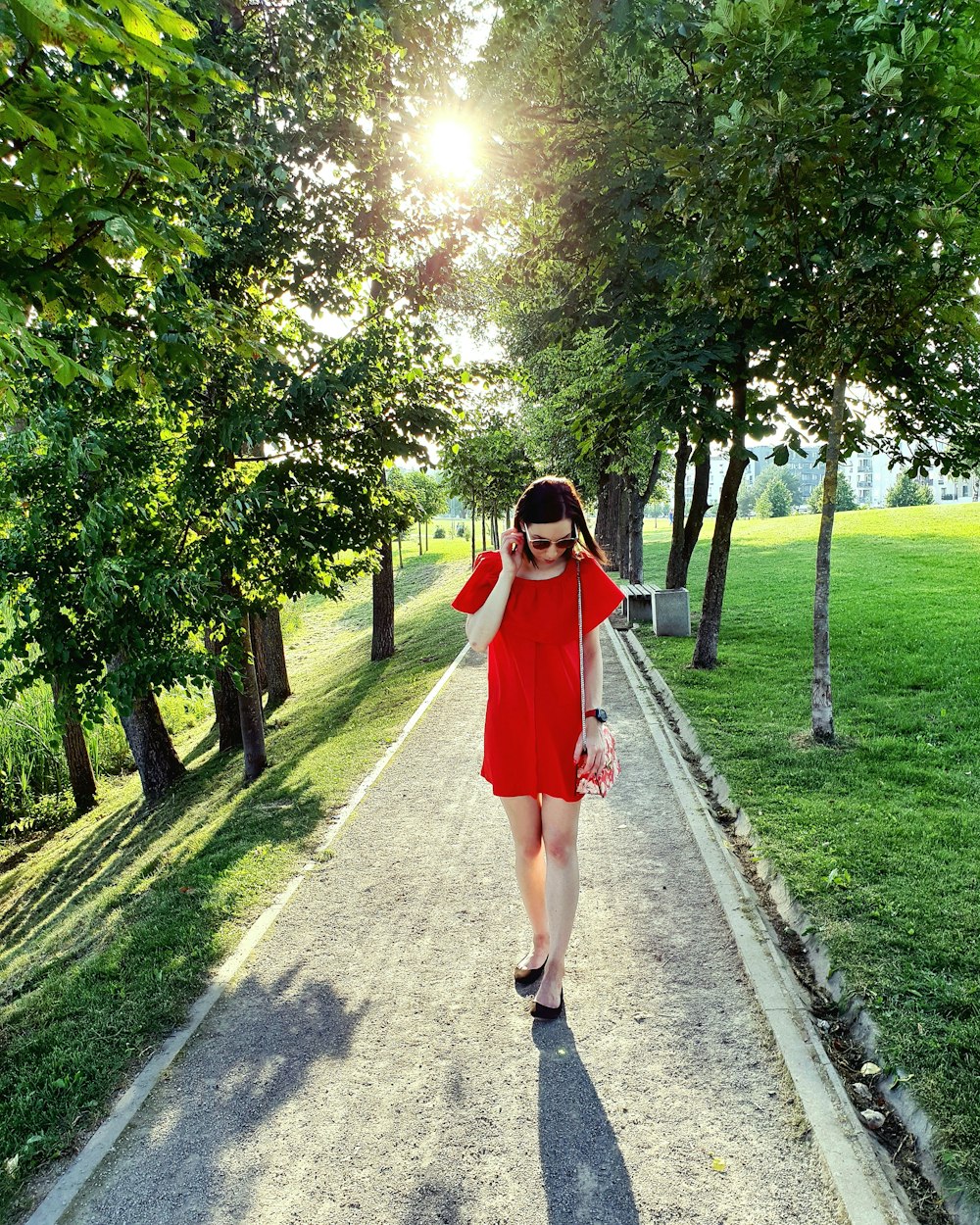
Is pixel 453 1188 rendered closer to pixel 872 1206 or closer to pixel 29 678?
pixel 872 1206

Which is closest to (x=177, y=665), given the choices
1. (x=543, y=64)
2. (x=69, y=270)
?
(x=69, y=270)

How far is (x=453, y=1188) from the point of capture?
2590 millimetres

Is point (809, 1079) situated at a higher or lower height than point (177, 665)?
lower

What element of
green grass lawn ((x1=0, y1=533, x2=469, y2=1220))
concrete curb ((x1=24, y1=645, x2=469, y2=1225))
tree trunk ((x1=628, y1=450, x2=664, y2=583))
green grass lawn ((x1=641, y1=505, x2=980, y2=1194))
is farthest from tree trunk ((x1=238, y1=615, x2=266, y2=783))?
tree trunk ((x1=628, y1=450, x2=664, y2=583))

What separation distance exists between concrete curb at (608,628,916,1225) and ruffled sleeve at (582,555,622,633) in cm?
181

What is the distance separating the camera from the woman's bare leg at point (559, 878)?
132 inches

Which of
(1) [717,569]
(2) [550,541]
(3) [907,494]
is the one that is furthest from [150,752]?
(3) [907,494]

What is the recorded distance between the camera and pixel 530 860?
355cm

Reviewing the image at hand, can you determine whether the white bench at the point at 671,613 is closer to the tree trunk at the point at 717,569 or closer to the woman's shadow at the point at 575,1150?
the tree trunk at the point at 717,569

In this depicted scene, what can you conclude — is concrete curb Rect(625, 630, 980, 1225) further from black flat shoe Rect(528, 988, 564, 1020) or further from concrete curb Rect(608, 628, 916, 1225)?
black flat shoe Rect(528, 988, 564, 1020)

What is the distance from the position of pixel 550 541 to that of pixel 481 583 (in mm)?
341

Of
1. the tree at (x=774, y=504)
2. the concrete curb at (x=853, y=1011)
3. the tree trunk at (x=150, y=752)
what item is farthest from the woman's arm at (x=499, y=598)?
the tree at (x=774, y=504)

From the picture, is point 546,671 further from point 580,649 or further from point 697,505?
point 697,505

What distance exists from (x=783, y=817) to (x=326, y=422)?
5108 mm
